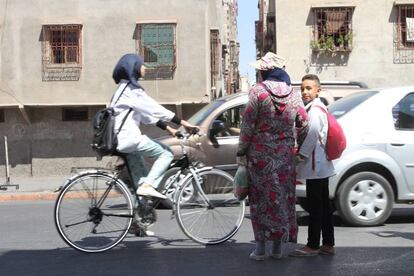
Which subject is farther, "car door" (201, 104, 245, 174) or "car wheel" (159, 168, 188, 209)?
"car door" (201, 104, 245, 174)

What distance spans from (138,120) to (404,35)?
15949 millimetres

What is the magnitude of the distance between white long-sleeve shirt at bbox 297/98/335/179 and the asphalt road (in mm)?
818

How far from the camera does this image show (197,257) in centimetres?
621

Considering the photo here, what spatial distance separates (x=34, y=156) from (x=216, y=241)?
14.3 m

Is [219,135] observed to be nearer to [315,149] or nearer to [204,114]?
[204,114]

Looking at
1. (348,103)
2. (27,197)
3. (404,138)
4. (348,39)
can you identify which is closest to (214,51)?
(348,39)

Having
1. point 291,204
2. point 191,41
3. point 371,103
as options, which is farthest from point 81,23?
point 291,204

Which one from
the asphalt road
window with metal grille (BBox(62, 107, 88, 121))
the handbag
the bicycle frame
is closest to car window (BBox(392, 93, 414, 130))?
the asphalt road

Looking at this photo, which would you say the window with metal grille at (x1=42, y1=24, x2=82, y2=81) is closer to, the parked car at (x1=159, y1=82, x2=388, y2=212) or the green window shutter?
the green window shutter

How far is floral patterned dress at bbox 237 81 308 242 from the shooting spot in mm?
5734

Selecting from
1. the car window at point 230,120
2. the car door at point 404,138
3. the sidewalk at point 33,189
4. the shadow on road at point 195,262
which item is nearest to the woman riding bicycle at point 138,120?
the shadow on road at point 195,262

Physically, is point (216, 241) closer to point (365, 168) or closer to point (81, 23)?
point (365, 168)

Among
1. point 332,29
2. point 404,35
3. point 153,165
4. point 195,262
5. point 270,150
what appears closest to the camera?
point 270,150

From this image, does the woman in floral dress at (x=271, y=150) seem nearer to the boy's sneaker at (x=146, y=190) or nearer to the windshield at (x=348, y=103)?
the boy's sneaker at (x=146, y=190)
